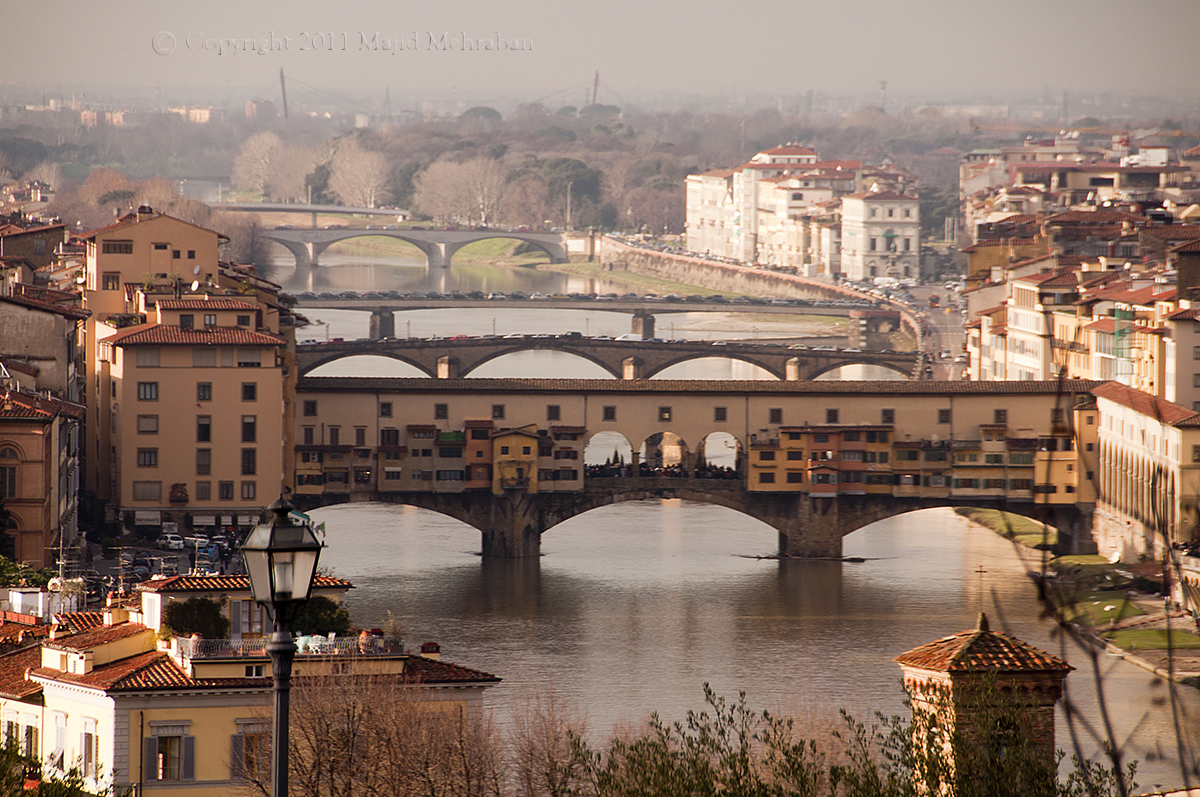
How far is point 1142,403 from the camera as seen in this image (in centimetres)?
3003

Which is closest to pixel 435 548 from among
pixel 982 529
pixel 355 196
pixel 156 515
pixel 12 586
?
pixel 156 515

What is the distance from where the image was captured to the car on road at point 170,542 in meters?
28.4

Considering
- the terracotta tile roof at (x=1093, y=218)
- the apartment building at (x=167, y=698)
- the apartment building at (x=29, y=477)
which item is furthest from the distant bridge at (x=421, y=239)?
the apartment building at (x=167, y=698)

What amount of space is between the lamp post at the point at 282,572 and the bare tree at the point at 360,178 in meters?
98.5

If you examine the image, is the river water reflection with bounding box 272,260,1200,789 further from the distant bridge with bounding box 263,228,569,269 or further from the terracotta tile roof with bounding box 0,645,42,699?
the distant bridge with bounding box 263,228,569,269

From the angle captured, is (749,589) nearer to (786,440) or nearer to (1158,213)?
(786,440)

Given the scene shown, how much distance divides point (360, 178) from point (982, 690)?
99478 millimetres

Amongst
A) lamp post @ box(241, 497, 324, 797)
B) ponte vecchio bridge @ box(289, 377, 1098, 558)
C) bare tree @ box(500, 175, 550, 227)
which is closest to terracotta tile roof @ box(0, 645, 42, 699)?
lamp post @ box(241, 497, 324, 797)

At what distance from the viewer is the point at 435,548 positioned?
104 feet

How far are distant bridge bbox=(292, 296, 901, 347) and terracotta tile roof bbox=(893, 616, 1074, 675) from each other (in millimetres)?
47612

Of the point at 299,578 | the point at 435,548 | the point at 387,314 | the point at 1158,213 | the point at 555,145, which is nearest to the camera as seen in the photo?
the point at 299,578

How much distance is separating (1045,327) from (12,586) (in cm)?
2314

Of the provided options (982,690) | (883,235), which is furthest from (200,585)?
(883,235)

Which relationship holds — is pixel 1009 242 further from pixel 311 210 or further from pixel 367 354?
pixel 311 210
